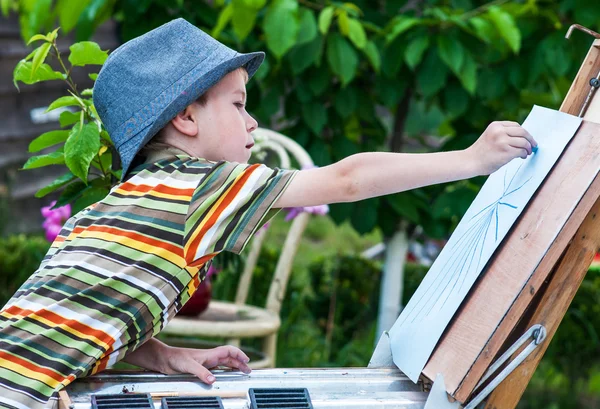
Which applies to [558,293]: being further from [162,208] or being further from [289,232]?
[289,232]

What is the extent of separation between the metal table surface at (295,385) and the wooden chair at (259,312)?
3.99 feet

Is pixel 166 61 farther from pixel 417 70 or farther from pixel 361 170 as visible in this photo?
pixel 417 70

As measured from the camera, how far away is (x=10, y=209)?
4695 millimetres

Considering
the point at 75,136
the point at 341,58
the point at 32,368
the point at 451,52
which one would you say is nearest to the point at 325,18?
the point at 341,58

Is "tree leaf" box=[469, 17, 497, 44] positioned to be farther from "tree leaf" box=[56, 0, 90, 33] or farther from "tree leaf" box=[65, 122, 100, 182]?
"tree leaf" box=[65, 122, 100, 182]

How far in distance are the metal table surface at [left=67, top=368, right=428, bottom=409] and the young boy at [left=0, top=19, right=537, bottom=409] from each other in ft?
0.09

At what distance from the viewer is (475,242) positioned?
1.47m

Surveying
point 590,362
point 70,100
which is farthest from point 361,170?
point 590,362

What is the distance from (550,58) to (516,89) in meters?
0.22

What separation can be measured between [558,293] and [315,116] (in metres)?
1.87

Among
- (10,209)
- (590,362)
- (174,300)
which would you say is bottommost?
(10,209)

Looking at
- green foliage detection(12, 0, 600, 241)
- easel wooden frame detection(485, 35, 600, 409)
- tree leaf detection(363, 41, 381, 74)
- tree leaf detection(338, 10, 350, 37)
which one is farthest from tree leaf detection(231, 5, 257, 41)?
easel wooden frame detection(485, 35, 600, 409)

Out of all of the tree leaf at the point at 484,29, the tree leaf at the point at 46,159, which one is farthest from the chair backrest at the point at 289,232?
the tree leaf at the point at 46,159

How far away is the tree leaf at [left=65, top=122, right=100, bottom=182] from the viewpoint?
1.61 m
